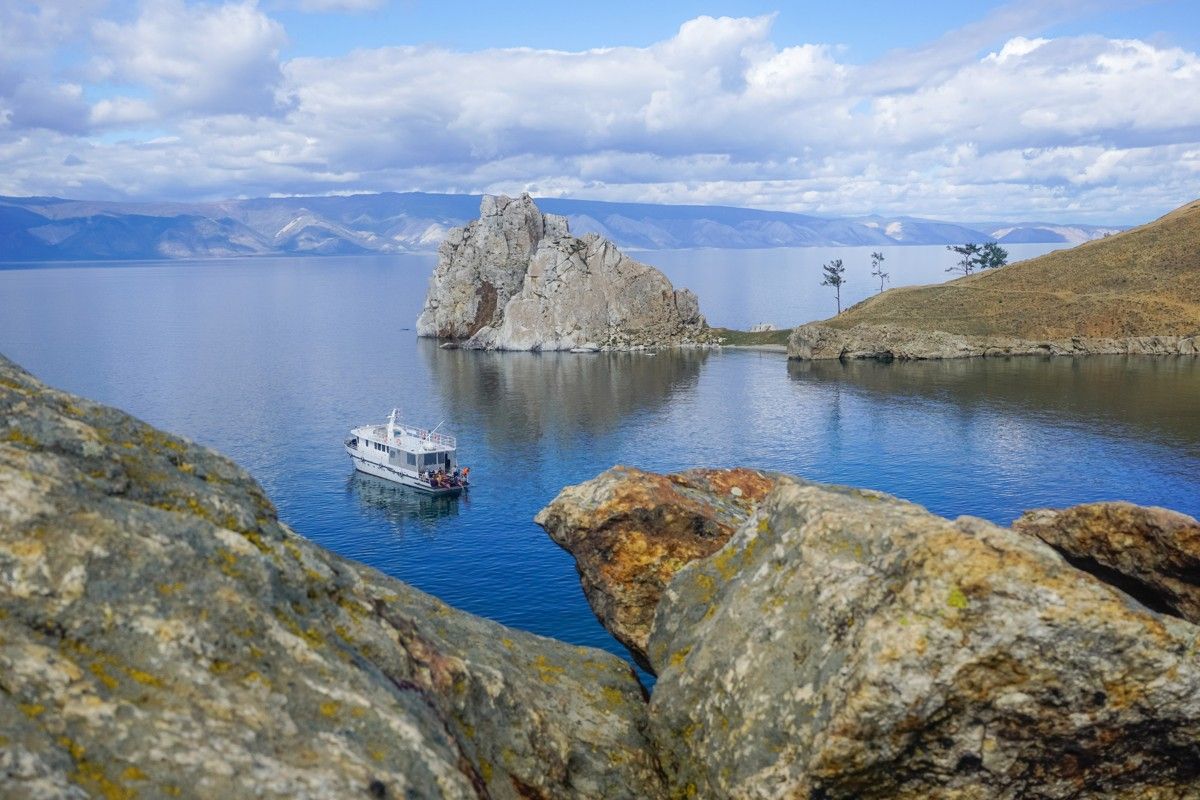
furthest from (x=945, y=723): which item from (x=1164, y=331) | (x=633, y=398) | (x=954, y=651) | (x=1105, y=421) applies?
(x=1164, y=331)

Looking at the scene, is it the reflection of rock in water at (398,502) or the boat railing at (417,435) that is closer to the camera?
the reflection of rock in water at (398,502)

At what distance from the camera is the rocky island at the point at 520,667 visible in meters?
7.73

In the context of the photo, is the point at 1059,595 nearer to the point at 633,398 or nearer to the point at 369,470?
the point at 369,470

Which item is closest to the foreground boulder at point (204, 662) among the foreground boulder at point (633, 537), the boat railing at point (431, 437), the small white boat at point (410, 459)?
the foreground boulder at point (633, 537)

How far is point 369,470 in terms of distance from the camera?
9719 centimetres

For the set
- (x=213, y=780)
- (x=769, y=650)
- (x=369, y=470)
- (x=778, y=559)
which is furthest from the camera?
(x=369, y=470)

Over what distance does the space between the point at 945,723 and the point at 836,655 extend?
147 cm

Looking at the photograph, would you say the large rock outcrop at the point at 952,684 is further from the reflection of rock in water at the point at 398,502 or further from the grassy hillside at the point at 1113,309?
the grassy hillside at the point at 1113,309

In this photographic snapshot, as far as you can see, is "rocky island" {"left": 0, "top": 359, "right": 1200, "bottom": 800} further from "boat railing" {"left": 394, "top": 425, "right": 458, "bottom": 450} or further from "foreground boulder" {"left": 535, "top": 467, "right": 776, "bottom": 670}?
"boat railing" {"left": 394, "top": 425, "right": 458, "bottom": 450}

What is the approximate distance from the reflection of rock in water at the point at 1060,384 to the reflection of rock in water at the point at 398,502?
84107 millimetres

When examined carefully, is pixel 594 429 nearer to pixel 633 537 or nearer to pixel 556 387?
pixel 556 387

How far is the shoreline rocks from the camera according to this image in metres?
176

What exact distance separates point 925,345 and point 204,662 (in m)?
192

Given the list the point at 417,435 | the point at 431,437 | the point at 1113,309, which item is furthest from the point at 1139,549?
the point at 1113,309
